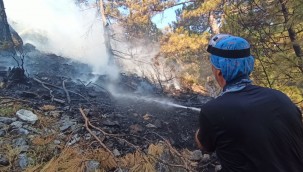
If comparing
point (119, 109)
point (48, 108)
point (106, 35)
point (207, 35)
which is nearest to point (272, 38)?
point (119, 109)

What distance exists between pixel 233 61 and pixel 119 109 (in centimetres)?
576

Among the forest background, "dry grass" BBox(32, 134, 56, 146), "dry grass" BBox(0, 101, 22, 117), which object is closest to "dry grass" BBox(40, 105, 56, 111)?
"dry grass" BBox(0, 101, 22, 117)

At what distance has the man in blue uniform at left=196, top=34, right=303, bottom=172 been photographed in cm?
164

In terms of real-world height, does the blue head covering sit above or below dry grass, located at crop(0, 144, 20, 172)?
above

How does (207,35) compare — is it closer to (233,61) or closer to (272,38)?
(272,38)

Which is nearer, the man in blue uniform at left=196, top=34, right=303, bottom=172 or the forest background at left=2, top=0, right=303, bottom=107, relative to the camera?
the man in blue uniform at left=196, top=34, right=303, bottom=172

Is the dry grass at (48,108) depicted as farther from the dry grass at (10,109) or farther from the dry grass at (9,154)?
the dry grass at (9,154)

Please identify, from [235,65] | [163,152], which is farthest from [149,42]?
[235,65]

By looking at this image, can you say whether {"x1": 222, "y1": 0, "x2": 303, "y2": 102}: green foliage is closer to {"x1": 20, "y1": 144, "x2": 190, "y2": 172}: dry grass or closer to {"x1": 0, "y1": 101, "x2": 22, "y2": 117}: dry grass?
{"x1": 20, "y1": 144, "x2": 190, "y2": 172}: dry grass

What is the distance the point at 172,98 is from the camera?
9617 mm

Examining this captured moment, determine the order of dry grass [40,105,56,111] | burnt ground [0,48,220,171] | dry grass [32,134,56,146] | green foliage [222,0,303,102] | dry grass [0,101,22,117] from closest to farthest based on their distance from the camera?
dry grass [32,134,56,146]
green foliage [222,0,303,102]
burnt ground [0,48,220,171]
dry grass [0,101,22,117]
dry grass [40,105,56,111]

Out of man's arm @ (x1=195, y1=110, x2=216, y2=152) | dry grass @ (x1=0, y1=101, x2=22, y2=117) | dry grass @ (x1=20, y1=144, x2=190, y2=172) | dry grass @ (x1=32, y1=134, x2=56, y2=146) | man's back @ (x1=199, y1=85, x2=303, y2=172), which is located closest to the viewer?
man's back @ (x1=199, y1=85, x2=303, y2=172)

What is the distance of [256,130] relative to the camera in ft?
5.39

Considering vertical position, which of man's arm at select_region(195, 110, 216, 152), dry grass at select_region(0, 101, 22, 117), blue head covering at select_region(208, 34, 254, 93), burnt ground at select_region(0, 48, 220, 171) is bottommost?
burnt ground at select_region(0, 48, 220, 171)
